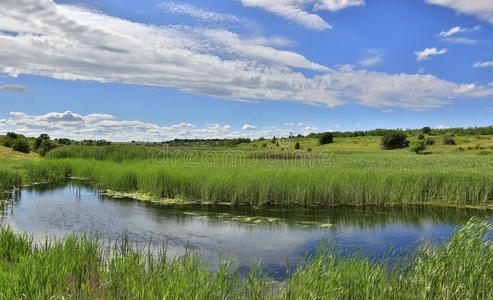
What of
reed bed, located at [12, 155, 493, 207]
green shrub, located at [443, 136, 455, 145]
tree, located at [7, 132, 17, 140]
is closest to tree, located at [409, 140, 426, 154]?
green shrub, located at [443, 136, 455, 145]

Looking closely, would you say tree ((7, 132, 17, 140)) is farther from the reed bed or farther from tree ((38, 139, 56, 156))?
the reed bed

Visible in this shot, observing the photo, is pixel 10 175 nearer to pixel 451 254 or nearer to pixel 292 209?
pixel 292 209

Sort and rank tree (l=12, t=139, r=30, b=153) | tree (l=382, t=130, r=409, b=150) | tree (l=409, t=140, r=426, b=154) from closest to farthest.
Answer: tree (l=12, t=139, r=30, b=153), tree (l=409, t=140, r=426, b=154), tree (l=382, t=130, r=409, b=150)

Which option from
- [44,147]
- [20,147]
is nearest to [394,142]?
[44,147]

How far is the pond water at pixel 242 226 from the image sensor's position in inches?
314

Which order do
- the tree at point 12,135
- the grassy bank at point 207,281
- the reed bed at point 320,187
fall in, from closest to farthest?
the grassy bank at point 207,281, the reed bed at point 320,187, the tree at point 12,135

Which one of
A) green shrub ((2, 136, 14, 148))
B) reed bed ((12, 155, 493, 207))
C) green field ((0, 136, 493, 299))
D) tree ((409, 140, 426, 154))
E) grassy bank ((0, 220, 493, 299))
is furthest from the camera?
tree ((409, 140, 426, 154))

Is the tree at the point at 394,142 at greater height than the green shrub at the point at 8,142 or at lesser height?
greater

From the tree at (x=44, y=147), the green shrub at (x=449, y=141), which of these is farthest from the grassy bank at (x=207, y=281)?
the green shrub at (x=449, y=141)

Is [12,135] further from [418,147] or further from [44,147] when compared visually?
[418,147]

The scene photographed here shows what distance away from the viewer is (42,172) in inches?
872

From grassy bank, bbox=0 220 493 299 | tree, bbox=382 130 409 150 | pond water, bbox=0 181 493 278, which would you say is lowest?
pond water, bbox=0 181 493 278

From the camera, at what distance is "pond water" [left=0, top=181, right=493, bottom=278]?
7.96m

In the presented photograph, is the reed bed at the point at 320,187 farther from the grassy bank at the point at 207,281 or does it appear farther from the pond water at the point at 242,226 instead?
the grassy bank at the point at 207,281
